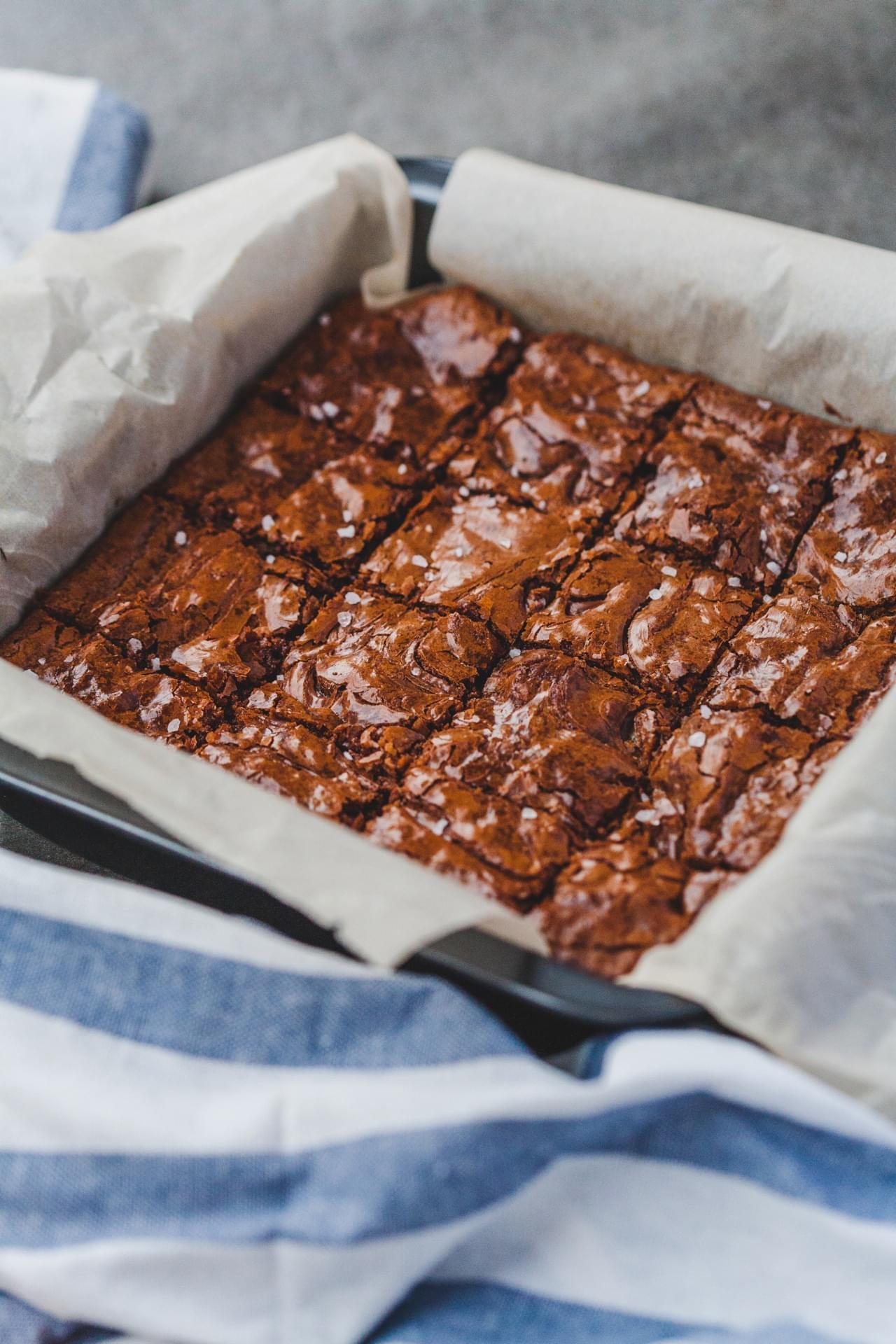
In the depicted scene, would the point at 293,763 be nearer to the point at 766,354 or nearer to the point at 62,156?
the point at 766,354

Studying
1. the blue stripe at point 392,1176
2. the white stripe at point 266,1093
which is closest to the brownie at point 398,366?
the white stripe at point 266,1093

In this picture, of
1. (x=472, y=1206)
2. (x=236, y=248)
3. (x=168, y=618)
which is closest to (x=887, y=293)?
(x=236, y=248)

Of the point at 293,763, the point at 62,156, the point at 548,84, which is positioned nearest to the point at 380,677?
the point at 293,763

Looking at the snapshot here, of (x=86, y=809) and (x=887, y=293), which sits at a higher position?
(x=887, y=293)

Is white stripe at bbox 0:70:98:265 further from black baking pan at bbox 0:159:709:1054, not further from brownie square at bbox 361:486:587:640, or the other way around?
black baking pan at bbox 0:159:709:1054

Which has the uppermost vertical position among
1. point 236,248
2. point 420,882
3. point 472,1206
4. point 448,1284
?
point 236,248

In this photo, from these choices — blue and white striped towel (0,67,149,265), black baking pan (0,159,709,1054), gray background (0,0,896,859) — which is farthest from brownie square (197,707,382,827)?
gray background (0,0,896,859)

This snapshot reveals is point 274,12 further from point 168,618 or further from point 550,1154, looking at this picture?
point 550,1154
